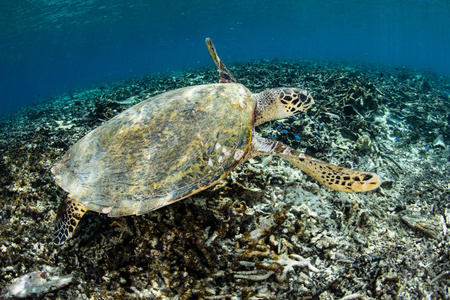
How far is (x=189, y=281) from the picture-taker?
7.20 feet

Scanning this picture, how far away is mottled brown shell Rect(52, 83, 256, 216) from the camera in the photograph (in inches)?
91.9

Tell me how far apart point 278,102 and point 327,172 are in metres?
1.56

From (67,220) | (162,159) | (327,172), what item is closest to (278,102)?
(327,172)

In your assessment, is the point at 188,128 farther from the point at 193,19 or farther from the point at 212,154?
the point at 193,19

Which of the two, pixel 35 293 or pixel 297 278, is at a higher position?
pixel 35 293

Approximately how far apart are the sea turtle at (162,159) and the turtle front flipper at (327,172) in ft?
0.04

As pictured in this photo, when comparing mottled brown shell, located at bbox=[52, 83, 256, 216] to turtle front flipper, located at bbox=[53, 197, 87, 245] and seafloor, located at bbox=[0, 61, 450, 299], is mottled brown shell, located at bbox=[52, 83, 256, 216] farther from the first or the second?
seafloor, located at bbox=[0, 61, 450, 299]

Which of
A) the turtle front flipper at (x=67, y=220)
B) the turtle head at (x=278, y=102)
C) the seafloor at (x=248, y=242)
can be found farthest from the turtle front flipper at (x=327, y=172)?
the turtle front flipper at (x=67, y=220)

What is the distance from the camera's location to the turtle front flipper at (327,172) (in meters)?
2.58

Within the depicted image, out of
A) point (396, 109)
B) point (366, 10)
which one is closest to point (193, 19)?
point (366, 10)

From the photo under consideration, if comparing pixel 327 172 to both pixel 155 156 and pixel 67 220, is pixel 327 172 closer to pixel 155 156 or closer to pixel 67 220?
pixel 155 156

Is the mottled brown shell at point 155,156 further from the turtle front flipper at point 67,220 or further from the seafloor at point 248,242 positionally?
the seafloor at point 248,242

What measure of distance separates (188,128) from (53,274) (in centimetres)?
236

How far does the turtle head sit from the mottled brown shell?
3.22 ft
